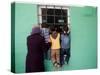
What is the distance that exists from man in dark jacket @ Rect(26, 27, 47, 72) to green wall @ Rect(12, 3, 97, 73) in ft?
0.11

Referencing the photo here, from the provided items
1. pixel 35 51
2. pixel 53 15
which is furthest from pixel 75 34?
pixel 35 51

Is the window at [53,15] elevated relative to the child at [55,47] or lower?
elevated

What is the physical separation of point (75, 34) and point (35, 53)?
360 mm

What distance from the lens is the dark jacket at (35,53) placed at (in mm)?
1517

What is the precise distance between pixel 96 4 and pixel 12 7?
72 centimetres

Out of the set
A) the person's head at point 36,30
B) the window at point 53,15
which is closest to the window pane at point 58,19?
the window at point 53,15

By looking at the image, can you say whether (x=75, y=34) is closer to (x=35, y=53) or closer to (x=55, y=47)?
(x=55, y=47)

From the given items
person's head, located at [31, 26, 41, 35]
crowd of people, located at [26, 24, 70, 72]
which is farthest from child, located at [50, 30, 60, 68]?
person's head, located at [31, 26, 41, 35]

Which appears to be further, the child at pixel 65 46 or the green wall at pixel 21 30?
the child at pixel 65 46

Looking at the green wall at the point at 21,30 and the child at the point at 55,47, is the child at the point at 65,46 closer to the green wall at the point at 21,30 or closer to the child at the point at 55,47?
the child at the point at 55,47

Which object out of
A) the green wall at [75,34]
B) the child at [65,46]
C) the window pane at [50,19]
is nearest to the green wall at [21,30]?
the green wall at [75,34]

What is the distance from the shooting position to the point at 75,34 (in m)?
1.64

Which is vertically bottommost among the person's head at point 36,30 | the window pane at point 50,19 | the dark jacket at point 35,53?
the dark jacket at point 35,53
